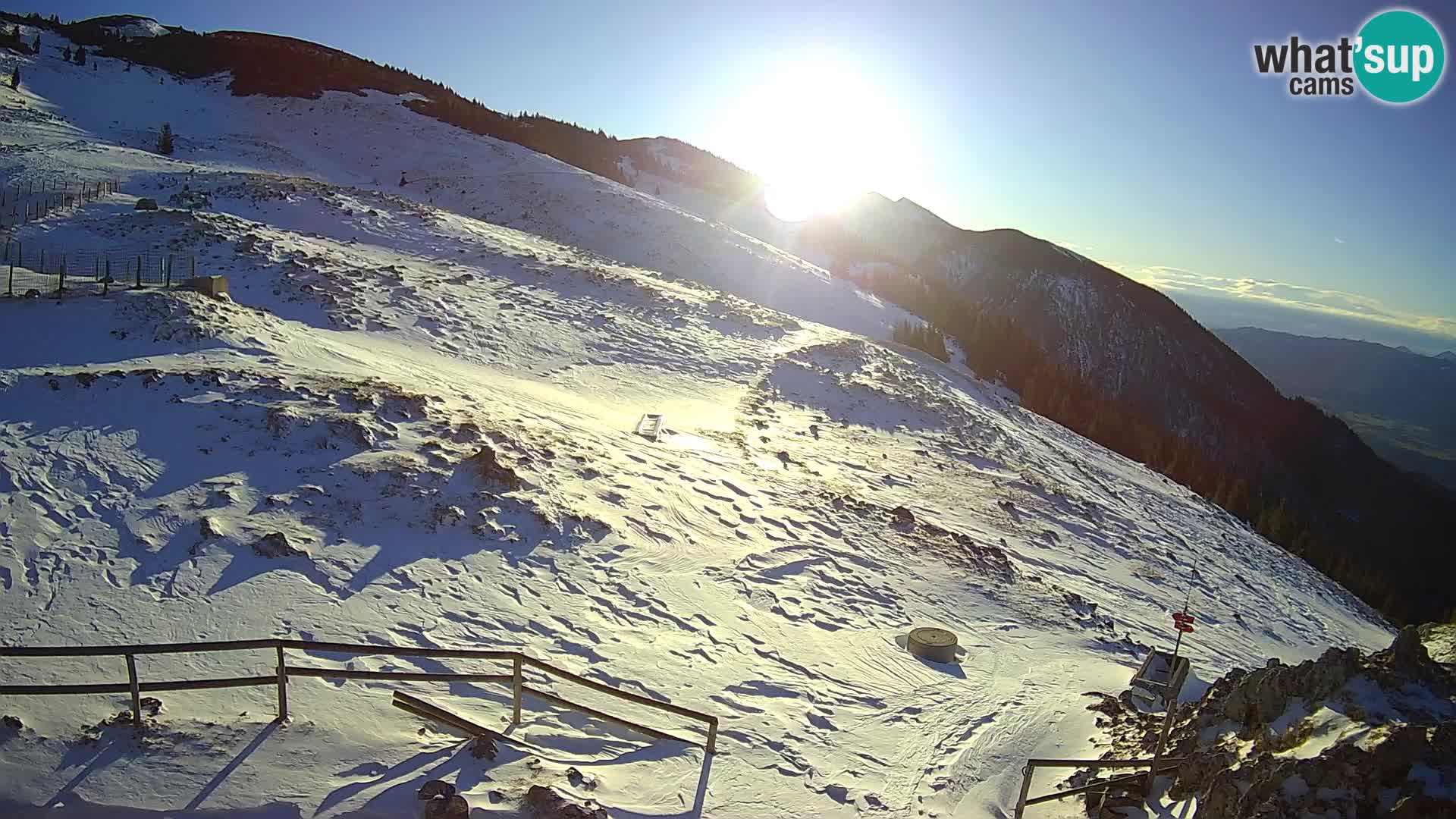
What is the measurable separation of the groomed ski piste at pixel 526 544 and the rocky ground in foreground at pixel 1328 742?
2.30m

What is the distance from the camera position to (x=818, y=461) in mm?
19875

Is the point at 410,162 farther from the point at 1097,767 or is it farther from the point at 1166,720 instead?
the point at 1097,767

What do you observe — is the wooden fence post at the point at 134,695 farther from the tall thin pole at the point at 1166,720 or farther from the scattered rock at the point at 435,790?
the tall thin pole at the point at 1166,720

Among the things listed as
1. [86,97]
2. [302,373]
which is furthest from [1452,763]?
[86,97]

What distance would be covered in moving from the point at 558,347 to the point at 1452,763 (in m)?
21.3

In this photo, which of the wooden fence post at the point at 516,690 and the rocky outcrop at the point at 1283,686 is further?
the rocky outcrop at the point at 1283,686

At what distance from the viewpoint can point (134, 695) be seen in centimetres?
589

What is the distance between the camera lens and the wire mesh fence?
16.4 meters

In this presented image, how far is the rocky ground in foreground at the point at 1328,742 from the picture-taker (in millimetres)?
5801

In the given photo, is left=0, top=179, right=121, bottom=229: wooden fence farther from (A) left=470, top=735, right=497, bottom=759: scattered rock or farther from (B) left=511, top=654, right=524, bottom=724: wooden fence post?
(A) left=470, top=735, right=497, bottom=759: scattered rock

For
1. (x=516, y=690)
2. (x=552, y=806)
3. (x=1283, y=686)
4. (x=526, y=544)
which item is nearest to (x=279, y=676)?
(x=516, y=690)

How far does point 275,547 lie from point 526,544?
3.46 metres

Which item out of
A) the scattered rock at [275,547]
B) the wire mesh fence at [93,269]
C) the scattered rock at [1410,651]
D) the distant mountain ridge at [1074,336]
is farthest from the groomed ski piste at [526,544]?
the distant mountain ridge at [1074,336]

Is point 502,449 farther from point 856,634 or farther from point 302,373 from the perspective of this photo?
point 856,634
